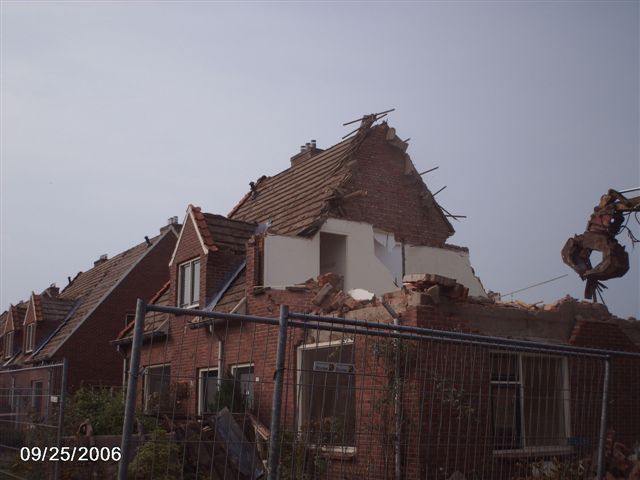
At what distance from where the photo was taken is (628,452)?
11695 mm

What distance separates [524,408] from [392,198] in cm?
1203

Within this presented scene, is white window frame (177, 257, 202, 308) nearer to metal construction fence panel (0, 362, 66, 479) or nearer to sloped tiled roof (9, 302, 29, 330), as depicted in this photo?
metal construction fence panel (0, 362, 66, 479)

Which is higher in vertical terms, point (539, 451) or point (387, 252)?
point (387, 252)

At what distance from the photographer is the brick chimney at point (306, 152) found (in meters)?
23.7

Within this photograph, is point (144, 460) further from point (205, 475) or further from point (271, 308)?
point (271, 308)

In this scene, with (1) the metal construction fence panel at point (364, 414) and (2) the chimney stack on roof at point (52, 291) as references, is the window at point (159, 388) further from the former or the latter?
(2) the chimney stack on roof at point (52, 291)

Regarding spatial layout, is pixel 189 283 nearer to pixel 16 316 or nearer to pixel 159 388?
pixel 159 388

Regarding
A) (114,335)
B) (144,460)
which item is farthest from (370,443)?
(114,335)

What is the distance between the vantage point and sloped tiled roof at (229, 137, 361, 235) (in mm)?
17906

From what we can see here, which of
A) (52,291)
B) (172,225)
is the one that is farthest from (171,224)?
(52,291)

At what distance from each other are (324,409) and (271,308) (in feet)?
30.0

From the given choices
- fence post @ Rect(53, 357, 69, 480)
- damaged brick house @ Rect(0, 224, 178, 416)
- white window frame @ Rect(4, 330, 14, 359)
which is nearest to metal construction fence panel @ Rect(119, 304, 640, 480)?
fence post @ Rect(53, 357, 69, 480)

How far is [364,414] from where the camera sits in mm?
6207

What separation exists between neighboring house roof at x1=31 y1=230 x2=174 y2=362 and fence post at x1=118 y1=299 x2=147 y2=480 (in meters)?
25.9
